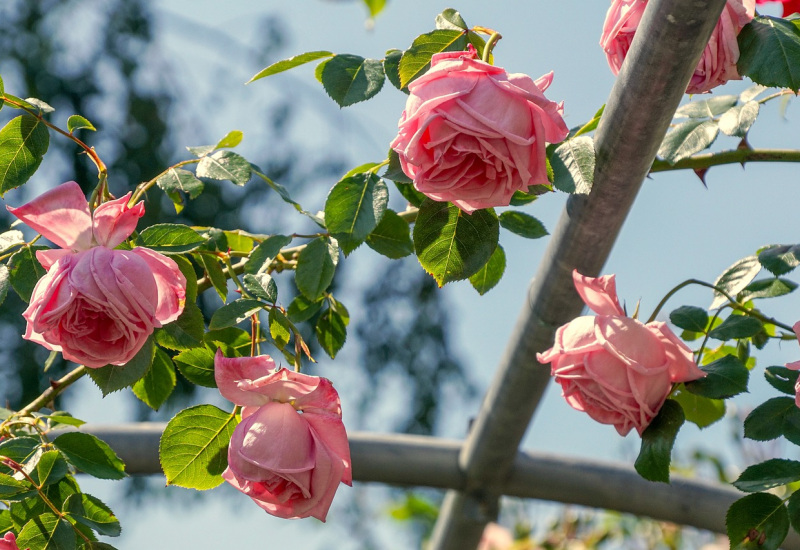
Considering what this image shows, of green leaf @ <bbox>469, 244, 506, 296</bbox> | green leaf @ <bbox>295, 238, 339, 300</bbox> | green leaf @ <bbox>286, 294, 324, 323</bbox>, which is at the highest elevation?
green leaf @ <bbox>295, 238, 339, 300</bbox>

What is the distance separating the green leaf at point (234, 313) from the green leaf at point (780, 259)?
1.33 ft

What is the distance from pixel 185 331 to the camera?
2.06 feet

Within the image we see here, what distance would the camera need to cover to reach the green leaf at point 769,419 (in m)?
0.63

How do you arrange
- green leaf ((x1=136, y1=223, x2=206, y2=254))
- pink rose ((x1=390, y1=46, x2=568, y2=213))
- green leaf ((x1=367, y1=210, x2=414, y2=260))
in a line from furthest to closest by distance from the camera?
green leaf ((x1=367, y1=210, x2=414, y2=260)) → green leaf ((x1=136, y1=223, x2=206, y2=254)) → pink rose ((x1=390, y1=46, x2=568, y2=213))

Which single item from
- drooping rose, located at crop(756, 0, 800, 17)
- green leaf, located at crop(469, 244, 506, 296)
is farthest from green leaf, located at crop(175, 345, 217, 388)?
drooping rose, located at crop(756, 0, 800, 17)

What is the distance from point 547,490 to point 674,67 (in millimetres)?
707

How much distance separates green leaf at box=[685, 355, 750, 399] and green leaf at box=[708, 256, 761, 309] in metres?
0.14

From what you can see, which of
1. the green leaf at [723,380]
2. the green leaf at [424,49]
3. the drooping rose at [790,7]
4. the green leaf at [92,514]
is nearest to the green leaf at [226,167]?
the green leaf at [424,49]

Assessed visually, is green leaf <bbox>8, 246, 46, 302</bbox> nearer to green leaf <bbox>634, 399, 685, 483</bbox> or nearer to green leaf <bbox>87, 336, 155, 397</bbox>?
green leaf <bbox>87, 336, 155, 397</bbox>

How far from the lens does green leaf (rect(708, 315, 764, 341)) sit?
2.17 ft

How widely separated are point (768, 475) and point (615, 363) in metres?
0.15

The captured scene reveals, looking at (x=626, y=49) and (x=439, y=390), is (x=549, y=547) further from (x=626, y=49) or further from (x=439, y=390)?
(x=439, y=390)

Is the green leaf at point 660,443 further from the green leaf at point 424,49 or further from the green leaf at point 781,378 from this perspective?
the green leaf at point 424,49

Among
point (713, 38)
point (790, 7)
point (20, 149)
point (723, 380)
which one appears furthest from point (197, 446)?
point (790, 7)
